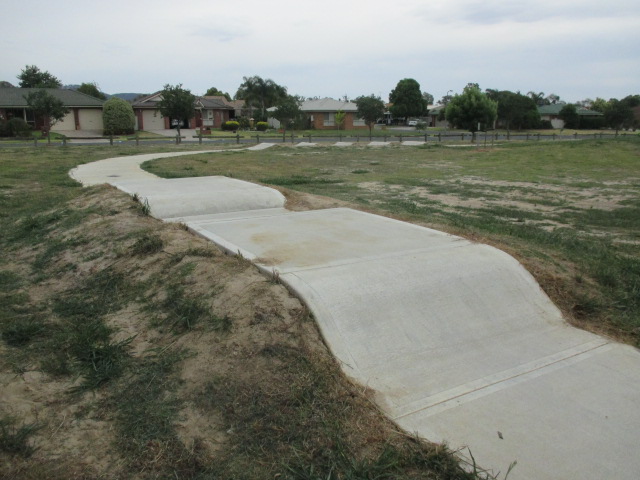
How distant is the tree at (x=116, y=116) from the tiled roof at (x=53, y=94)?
361 centimetres

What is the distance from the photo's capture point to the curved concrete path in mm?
3600

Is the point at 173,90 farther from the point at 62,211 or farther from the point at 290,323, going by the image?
the point at 290,323

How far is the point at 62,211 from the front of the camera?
935cm

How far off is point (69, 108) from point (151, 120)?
871 centimetres

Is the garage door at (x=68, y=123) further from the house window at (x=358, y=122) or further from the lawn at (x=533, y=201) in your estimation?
the lawn at (x=533, y=201)

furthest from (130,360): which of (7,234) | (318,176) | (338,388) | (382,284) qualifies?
(318,176)

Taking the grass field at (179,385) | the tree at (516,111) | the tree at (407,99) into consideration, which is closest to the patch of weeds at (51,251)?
Answer: the grass field at (179,385)

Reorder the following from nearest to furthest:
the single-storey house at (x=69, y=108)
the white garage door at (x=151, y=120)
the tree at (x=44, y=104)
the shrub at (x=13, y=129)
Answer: the tree at (x=44, y=104), the shrub at (x=13, y=129), the single-storey house at (x=69, y=108), the white garage door at (x=151, y=120)

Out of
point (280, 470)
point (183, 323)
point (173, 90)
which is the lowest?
point (280, 470)

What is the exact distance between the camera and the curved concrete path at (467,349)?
3.60 metres

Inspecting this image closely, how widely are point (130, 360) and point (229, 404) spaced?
1.11m

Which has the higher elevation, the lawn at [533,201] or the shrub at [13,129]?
the shrub at [13,129]

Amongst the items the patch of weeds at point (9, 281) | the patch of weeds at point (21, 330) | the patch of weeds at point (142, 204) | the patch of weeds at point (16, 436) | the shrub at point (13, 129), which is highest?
the shrub at point (13, 129)

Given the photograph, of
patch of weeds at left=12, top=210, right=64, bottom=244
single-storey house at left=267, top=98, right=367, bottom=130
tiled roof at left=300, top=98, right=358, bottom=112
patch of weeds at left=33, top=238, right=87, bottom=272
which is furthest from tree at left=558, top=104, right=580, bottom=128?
patch of weeds at left=33, top=238, right=87, bottom=272
